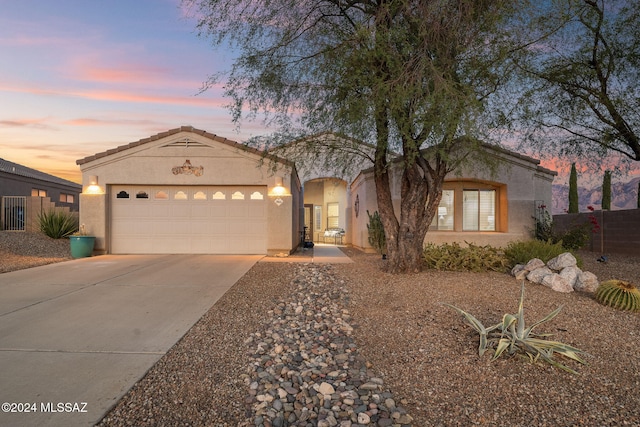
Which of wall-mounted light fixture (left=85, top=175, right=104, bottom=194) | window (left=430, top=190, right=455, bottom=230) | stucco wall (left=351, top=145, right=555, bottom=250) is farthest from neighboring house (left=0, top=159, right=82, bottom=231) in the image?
window (left=430, top=190, right=455, bottom=230)

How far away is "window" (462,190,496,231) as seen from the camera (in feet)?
48.7

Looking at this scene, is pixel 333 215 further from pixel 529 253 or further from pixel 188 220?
pixel 529 253

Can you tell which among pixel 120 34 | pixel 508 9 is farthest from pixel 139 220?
pixel 508 9

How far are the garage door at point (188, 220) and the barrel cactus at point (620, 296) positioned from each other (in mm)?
9511

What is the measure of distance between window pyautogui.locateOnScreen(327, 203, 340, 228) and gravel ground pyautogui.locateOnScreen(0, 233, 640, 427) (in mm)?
16605

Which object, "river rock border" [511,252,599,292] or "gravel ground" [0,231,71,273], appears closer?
"river rock border" [511,252,599,292]

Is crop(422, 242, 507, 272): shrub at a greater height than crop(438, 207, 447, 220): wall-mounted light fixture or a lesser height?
lesser

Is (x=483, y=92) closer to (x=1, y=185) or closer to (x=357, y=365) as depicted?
(x=357, y=365)

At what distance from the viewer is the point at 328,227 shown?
24219mm

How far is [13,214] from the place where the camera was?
17.5 m

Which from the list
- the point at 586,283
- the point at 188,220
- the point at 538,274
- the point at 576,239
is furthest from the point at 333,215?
the point at 586,283

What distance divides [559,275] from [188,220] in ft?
34.9

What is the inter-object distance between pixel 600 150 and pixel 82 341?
12.7 m

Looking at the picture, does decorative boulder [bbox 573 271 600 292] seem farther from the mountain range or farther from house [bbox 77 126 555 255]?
the mountain range
